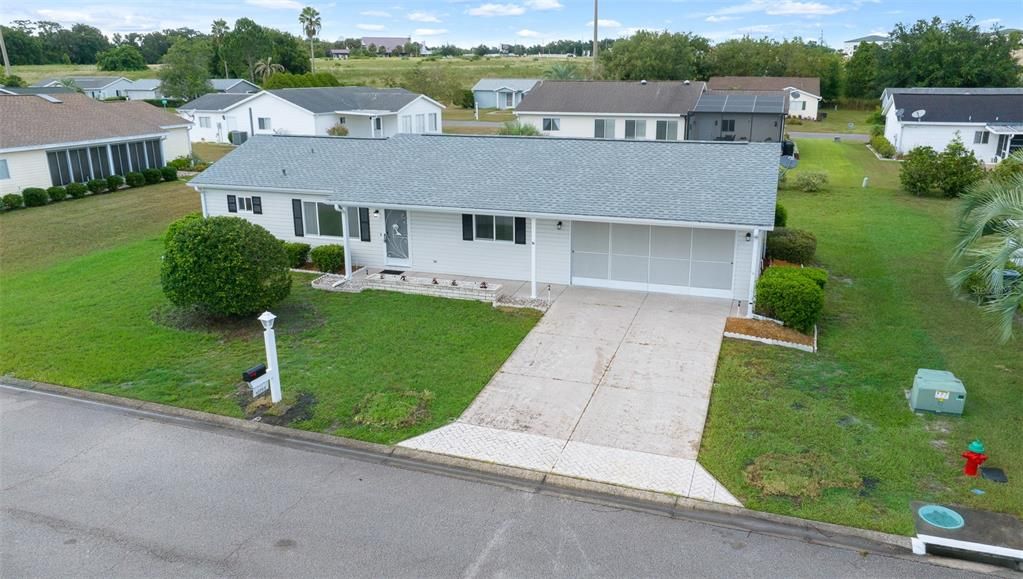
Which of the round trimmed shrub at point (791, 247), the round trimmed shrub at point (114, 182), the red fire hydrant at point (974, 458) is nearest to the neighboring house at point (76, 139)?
the round trimmed shrub at point (114, 182)

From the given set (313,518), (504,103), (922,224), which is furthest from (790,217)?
(504,103)

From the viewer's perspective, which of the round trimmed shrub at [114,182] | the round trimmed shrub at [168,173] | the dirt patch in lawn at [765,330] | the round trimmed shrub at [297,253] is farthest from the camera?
the round trimmed shrub at [168,173]

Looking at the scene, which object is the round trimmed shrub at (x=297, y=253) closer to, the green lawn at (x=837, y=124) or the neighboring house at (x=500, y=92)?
the green lawn at (x=837, y=124)

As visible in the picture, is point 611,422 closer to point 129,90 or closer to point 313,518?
point 313,518

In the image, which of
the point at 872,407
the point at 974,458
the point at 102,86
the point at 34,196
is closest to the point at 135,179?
the point at 34,196

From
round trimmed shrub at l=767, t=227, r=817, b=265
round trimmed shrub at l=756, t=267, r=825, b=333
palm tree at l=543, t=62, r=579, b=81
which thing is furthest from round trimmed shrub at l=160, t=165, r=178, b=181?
palm tree at l=543, t=62, r=579, b=81
